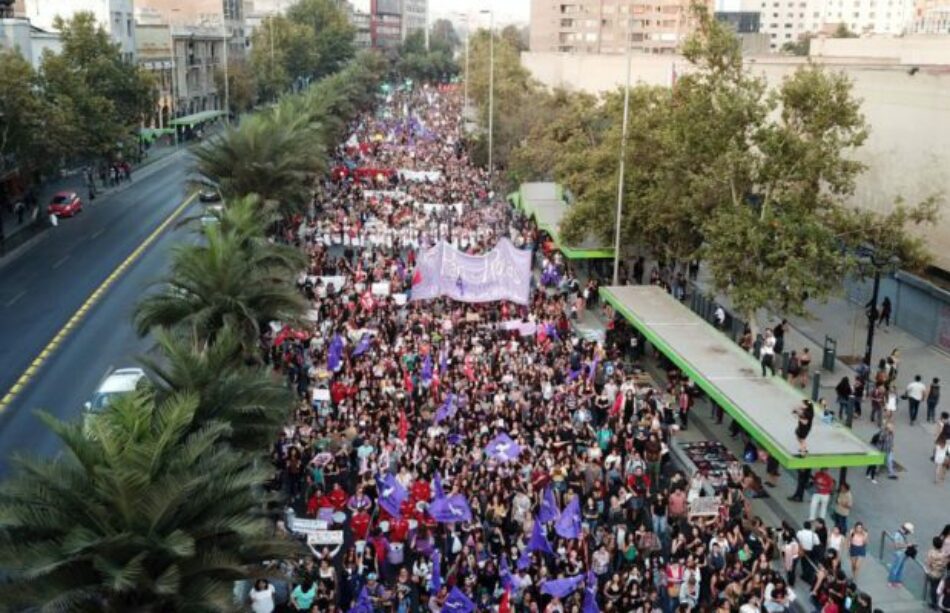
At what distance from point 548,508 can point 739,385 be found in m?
6.40

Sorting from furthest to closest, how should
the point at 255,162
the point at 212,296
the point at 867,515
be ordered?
the point at 255,162, the point at 212,296, the point at 867,515

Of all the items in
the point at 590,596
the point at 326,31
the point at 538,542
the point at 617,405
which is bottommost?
the point at 590,596

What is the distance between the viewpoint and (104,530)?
1126 centimetres

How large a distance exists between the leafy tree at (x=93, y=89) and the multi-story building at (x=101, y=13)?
50.7 ft

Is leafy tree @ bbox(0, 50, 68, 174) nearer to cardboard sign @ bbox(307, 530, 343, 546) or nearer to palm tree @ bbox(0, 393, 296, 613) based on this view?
cardboard sign @ bbox(307, 530, 343, 546)

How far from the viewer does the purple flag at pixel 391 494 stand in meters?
18.7

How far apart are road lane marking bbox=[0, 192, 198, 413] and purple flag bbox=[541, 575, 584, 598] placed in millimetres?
15787

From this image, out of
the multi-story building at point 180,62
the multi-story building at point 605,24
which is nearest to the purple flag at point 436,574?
the multi-story building at point 180,62

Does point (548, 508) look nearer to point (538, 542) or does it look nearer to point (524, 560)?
point (538, 542)

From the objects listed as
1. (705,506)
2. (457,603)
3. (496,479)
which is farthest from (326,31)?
(457,603)

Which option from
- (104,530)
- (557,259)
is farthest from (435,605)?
(557,259)

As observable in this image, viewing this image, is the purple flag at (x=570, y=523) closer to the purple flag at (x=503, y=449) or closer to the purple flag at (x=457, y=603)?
the purple flag at (x=503, y=449)

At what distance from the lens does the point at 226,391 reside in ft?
Answer: 53.0

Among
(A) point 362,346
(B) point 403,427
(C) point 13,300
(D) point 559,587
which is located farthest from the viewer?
(C) point 13,300
